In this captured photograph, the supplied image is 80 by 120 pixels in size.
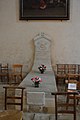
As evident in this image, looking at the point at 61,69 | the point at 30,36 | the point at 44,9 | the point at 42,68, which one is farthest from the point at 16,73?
the point at 44,9

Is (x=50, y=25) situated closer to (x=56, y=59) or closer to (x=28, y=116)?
(x=56, y=59)


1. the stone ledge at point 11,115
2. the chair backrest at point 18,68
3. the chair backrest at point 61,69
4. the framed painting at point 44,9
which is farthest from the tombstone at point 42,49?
the stone ledge at point 11,115

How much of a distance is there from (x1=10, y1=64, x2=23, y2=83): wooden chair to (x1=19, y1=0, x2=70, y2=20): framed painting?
2.18 metres

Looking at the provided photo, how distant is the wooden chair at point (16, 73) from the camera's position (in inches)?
364

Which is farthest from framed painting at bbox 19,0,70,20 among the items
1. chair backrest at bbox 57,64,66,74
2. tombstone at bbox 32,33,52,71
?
chair backrest at bbox 57,64,66,74

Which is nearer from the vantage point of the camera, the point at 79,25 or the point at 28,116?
the point at 28,116

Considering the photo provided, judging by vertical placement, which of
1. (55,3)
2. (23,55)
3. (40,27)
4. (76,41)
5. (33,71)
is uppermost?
(55,3)

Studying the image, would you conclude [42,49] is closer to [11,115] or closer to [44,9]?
[44,9]

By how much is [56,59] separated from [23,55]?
5.02ft

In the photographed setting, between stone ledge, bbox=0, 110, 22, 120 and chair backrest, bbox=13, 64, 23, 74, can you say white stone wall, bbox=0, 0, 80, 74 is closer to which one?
chair backrest, bbox=13, 64, 23, 74

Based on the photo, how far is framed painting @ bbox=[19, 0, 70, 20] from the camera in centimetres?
935

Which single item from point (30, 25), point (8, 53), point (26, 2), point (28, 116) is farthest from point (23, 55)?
point (28, 116)

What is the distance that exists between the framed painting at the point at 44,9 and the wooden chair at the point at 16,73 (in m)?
2.18

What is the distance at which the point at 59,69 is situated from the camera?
9.51 m
